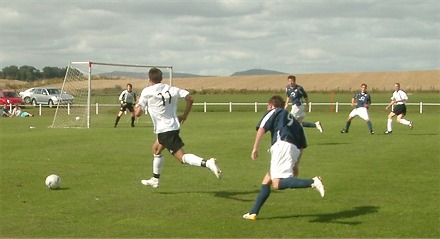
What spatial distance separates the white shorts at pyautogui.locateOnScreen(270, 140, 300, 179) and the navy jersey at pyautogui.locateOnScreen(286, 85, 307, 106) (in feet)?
39.7

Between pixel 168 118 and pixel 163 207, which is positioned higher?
pixel 168 118

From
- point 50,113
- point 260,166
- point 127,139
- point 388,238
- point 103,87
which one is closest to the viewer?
point 388,238

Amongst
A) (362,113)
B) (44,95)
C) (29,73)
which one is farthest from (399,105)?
(29,73)

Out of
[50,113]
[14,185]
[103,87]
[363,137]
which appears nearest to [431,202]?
[14,185]

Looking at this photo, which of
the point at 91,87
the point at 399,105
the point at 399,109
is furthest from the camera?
the point at 91,87

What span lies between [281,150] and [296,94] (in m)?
12.3

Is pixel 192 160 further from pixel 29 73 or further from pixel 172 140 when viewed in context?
pixel 29 73

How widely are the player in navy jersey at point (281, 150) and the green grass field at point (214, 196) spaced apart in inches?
20.6

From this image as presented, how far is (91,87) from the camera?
35.8 metres

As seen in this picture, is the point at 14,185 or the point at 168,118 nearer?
the point at 168,118

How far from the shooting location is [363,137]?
25359 millimetres

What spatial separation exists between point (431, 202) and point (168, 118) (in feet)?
14.8

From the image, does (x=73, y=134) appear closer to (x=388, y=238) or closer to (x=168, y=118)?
(x=168, y=118)

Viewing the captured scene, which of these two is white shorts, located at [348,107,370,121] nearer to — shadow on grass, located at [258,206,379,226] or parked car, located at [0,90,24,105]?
shadow on grass, located at [258,206,379,226]
